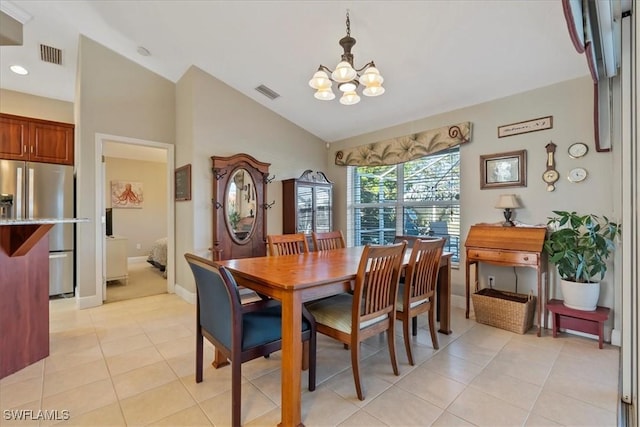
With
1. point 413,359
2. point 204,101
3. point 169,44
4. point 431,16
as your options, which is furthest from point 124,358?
point 431,16

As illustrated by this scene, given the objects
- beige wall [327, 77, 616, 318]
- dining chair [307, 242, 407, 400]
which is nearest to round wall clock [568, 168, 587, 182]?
beige wall [327, 77, 616, 318]

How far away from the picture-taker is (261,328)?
1757 millimetres

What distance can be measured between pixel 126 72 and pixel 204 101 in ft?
3.67

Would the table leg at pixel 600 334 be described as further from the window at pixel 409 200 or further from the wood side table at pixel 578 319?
the window at pixel 409 200

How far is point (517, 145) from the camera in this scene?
3.19m

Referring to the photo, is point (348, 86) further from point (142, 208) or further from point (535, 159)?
point (142, 208)

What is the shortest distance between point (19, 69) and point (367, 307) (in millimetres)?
5179

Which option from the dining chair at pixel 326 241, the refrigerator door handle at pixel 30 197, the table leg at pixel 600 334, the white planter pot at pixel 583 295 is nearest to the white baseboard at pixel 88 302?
the refrigerator door handle at pixel 30 197

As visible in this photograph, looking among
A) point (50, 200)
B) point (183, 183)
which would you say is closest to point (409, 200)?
point (183, 183)

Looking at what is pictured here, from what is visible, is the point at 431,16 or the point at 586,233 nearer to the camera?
the point at 431,16

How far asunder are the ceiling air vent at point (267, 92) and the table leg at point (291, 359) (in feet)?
10.3

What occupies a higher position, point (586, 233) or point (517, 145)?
point (517, 145)

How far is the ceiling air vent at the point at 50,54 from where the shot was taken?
3.69 metres

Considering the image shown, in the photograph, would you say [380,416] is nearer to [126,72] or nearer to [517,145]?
[517,145]
